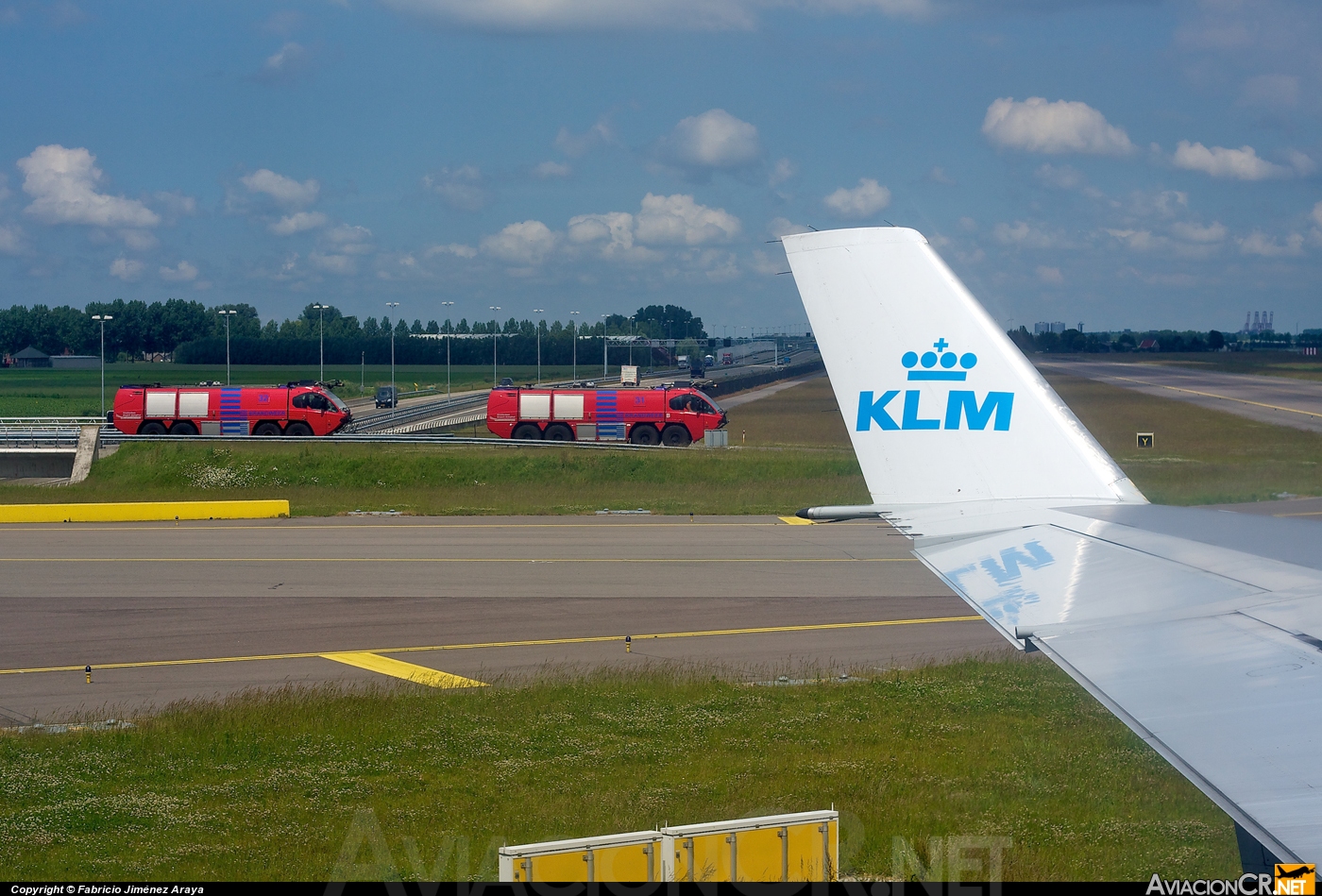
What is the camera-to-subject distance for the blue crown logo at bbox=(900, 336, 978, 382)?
394 inches

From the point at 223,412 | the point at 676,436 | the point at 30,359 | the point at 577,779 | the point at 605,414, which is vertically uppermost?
the point at 30,359

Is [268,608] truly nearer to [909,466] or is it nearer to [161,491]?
[909,466]

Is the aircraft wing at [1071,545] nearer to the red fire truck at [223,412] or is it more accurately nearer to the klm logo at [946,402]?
the klm logo at [946,402]

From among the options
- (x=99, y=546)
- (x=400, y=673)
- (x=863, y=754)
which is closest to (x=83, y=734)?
(x=400, y=673)

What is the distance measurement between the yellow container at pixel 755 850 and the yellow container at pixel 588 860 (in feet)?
0.43

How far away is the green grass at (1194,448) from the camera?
40531 mm

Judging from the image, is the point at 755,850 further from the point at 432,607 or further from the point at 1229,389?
the point at 1229,389

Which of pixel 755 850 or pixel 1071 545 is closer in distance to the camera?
pixel 755 850

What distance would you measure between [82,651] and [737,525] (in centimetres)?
2021

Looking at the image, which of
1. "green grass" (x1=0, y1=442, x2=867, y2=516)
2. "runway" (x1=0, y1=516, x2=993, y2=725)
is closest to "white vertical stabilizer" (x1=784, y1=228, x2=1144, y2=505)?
"runway" (x1=0, y1=516, x2=993, y2=725)

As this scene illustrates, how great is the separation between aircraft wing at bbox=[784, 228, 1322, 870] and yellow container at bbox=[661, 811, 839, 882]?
2.25 meters

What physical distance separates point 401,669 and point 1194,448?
1835 inches

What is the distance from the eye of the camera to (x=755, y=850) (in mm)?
7699

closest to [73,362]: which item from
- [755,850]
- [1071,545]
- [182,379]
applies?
[182,379]
